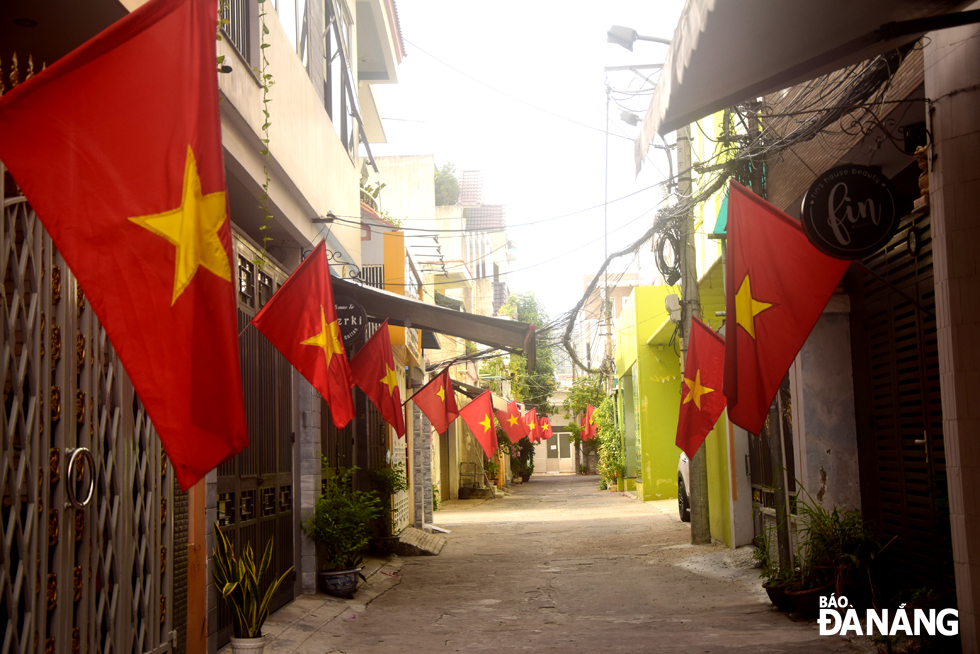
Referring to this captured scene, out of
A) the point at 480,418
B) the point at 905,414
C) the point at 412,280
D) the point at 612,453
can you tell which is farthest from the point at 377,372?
the point at 612,453

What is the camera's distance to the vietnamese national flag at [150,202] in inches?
103

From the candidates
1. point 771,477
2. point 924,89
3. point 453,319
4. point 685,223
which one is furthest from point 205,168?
point 685,223

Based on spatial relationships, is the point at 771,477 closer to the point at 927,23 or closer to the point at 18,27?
the point at 927,23

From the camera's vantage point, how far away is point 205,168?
2.96 meters

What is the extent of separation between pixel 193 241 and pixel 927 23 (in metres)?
3.43

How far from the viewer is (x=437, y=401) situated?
14805mm

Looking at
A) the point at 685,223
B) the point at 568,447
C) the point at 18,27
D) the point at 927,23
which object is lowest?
the point at 568,447

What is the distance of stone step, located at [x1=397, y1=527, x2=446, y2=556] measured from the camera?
45.6 feet

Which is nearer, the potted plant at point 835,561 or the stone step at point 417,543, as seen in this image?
the potted plant at point 835,561

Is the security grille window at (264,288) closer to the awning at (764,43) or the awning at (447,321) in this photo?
the awning at (447,321)

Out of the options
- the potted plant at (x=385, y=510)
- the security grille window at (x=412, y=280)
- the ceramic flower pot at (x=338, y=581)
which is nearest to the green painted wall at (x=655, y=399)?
the security grille window at (x=412, y=280)

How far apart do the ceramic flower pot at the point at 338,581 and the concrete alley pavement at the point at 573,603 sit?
0.85ft

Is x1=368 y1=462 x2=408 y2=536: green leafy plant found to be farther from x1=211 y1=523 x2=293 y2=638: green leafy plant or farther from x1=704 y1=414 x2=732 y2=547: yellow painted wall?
x1=211 y1=523 x2=293 y2=638: green leafy plant

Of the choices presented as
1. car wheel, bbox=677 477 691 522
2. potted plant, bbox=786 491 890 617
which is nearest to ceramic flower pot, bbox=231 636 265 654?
potted plant, bbox=786 491 890 617
